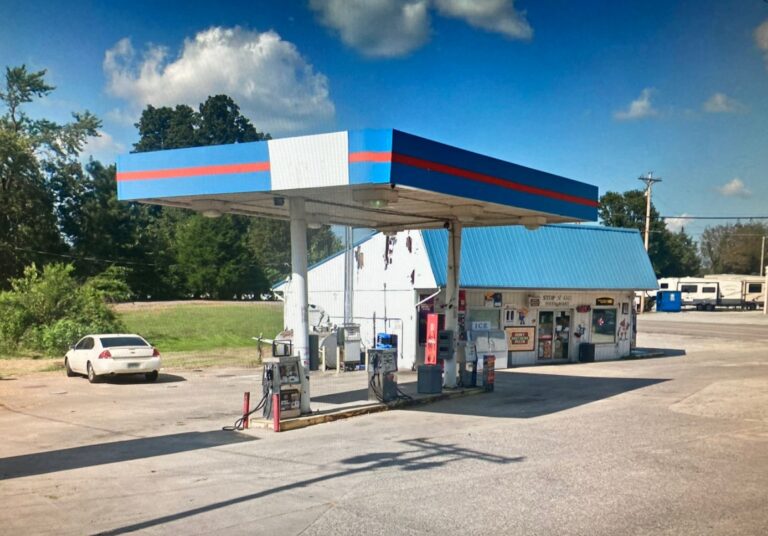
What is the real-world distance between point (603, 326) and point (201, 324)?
24761mm

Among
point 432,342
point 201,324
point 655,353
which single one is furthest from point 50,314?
point 655,353

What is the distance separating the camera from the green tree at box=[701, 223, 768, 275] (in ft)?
363

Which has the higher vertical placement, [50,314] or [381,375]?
[50,314]

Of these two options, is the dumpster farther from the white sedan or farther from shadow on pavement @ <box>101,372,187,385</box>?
the white sedan

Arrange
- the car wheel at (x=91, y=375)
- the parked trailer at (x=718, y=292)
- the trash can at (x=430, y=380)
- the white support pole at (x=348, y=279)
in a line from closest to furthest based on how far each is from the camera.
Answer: the trash can at (x=430, y=380) → the car wheel at (x=91, y=375) → the white support pole at (x=348, y=279) → the parked trailer at (x=718, y=292)

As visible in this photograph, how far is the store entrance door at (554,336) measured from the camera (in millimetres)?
27000

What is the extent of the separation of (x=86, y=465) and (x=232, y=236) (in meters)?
63.4

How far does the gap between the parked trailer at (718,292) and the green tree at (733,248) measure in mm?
A: 33463

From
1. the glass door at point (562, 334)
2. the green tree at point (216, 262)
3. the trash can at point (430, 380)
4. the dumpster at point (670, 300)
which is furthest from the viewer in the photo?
the dumpster at point (670, 300)

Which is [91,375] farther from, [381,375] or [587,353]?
[587,353]

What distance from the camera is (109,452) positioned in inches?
425

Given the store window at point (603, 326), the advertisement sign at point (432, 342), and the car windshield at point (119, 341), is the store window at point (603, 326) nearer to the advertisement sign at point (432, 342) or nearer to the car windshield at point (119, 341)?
the advertisement sign at point (432, 342)

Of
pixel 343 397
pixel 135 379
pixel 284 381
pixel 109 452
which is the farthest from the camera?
pixel 135 379

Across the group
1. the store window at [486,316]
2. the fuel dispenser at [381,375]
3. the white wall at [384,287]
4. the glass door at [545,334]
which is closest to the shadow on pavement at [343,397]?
the fuel dispenser at [381,375]
